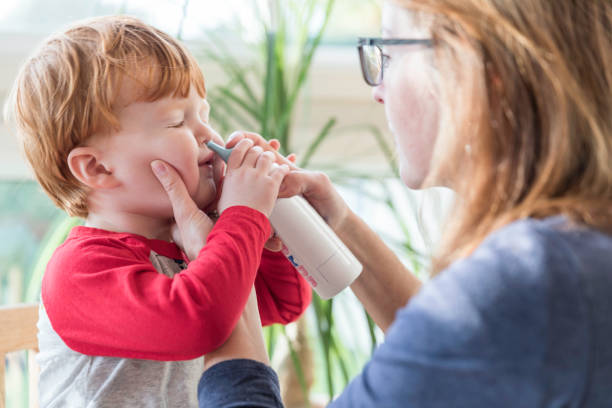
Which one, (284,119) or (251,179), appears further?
(284,119)

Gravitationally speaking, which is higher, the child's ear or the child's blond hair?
the child's blond hair

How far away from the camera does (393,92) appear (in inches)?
32.5

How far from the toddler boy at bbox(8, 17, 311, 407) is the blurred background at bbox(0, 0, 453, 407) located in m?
0.36

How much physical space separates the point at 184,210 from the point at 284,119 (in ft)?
2.06

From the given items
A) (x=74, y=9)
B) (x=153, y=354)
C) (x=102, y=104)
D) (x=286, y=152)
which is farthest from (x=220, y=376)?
(x=74, y=9)

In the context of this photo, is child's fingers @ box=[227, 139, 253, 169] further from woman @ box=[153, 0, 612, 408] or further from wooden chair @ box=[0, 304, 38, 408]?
wooden chair @ box=[0, 304, 38, 408]

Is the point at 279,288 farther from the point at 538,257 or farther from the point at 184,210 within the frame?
the point at 538,257

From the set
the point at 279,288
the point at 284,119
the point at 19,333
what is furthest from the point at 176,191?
the point at 284,119

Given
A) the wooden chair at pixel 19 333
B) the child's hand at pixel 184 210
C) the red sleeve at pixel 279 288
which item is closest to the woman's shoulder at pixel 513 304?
the child's hand at pixel 184 210

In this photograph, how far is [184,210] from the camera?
85cm

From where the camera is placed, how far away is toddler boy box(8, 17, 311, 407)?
761mm

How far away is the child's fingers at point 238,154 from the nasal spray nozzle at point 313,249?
0.02m

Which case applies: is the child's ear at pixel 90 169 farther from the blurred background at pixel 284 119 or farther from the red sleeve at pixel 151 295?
the blurred background at pixel 284 119

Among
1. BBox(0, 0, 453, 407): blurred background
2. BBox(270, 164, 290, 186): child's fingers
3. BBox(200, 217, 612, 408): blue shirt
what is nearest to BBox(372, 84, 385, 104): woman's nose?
BBox(270, 164, 290, 186): child's fingers
